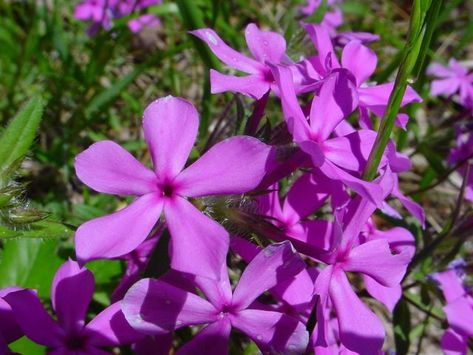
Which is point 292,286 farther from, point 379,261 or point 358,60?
point 358,60

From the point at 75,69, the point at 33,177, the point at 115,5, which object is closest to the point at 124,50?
the point at 115,5

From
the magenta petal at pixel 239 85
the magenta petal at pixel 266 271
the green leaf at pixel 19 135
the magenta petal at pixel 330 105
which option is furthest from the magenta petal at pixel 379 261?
the green leaf at pixel 19 135

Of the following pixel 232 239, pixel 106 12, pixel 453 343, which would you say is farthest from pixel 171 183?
pixel 106 12

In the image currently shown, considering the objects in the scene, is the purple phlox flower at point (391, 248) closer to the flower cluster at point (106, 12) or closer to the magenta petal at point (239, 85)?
the magenta petal at point (239, 85)

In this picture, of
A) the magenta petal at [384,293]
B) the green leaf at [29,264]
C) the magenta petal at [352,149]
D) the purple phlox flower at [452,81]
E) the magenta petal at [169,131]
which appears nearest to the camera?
the magenta petal at [169,131]

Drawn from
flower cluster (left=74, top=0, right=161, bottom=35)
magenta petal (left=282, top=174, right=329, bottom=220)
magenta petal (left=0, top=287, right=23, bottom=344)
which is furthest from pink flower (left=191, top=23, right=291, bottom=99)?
flower cluster (left=74, top=0, right=161, bottom=35)

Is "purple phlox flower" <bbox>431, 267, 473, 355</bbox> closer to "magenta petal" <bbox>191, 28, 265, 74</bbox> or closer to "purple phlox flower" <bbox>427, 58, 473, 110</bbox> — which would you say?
"magenta petal" <bbox>191, 28, 265, 74</bbox>
